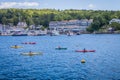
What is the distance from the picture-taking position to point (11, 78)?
4391 cm

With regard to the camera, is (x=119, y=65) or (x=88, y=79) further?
(x=119, y=65)

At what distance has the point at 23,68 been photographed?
52.8 meters

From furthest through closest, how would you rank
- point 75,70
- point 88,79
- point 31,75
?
1. point 75,70
2. point 31,75
3. point 88,79

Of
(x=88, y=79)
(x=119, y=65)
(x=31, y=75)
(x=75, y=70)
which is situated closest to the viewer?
(x=88, y=79)

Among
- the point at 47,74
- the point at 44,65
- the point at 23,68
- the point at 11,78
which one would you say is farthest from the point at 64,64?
the point at 11,78

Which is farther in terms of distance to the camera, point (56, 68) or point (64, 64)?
point (64, 64)

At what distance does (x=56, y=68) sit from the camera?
52.6 meters

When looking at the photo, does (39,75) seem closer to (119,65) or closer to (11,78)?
(11,78)

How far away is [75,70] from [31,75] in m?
6.79

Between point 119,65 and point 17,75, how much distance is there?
50.5 feet

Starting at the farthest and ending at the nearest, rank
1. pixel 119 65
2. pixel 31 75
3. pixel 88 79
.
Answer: pixel 119 65 < pixel 31 75 < pixel 88 79

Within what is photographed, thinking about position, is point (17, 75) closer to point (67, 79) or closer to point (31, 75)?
Answer: point (31, 75)

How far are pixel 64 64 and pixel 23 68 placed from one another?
23.1 feet

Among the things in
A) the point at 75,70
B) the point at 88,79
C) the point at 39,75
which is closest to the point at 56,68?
the point at 75,70
